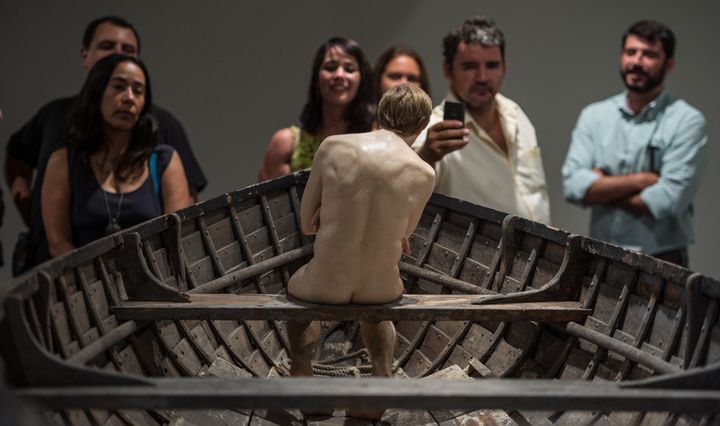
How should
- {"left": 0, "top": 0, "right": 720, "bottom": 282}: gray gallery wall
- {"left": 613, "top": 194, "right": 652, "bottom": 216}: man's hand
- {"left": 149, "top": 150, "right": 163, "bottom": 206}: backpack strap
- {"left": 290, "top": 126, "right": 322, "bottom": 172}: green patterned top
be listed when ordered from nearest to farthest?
{"left": 149, "top": 150, "right": 163, "bottom": 206}: backpack strap, {"left": 290, "top": 126, "right": 322, "bottom": 172}: green patterned top, {"left": 613, "top": 194, "right": 652, "bottom": 216}: man's hand, {"left": 0, "top": 0, "right": 720, "bottom": 282}: gray gallery wall

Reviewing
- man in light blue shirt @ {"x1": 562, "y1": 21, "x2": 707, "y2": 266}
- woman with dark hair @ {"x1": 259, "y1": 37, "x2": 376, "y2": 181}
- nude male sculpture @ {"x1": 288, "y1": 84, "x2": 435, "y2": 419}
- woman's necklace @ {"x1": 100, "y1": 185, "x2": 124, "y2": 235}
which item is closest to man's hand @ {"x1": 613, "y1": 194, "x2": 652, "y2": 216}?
man in light blue shirt @ {"x1": 562, "y1": 21, "x2": 707, "y2": 266}

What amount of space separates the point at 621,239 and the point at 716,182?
2509mm

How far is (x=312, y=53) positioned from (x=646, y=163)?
3059mm

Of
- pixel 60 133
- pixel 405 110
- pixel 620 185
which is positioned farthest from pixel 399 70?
pixel 405 110

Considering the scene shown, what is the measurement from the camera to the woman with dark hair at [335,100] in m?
5.47

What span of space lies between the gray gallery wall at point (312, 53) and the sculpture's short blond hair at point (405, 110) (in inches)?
170

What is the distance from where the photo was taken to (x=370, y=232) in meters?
3.72

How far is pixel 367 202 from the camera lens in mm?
3682

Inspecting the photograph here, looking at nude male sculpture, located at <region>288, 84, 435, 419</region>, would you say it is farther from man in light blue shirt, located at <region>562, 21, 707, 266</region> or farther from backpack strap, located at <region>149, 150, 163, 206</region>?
man in light blue shirt, located at <region>562, 21, 707, 266</region>

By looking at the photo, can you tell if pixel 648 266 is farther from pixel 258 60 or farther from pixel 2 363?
pixel 258 60

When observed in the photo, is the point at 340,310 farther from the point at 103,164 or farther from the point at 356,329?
the point at 103,164

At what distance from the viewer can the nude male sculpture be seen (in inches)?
145

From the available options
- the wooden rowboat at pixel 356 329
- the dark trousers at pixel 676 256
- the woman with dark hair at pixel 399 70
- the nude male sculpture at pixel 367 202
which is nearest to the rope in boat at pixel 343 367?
the wooden rowboat at pixel 356 329

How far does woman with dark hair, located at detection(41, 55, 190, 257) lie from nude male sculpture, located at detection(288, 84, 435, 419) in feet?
4.67
